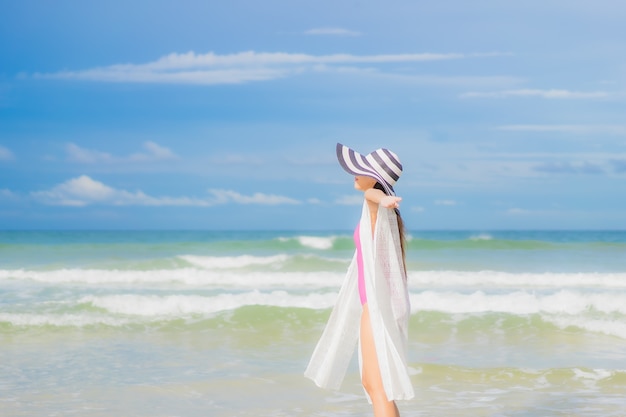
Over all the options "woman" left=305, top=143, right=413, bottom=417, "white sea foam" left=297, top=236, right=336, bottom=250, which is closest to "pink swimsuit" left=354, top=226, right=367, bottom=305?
"woman" left=305, top=143, right=413, bottom=417

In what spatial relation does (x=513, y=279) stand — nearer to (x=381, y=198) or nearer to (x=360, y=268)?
(x=360, y=268)

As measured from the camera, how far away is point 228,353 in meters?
10.1

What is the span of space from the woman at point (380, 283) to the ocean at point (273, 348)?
7.81ft

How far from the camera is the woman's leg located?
4945 millimetres

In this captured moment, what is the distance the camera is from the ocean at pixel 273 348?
7.62 m

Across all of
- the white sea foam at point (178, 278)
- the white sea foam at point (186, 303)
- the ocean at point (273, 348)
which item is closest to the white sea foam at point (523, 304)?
the ocean at point (273, 348)

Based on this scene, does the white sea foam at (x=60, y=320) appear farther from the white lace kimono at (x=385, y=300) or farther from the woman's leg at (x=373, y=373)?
the woman's leg at (x=373, y=373)

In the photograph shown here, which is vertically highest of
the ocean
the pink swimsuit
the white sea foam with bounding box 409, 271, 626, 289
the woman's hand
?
the woman's hand

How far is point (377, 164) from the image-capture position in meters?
4.99

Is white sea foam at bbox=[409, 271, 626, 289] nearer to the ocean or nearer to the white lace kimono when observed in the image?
the ocean

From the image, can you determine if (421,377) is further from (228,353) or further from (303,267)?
(303,267)

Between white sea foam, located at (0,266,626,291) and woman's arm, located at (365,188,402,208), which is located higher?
woman's arm, located at (365,188,402,208)

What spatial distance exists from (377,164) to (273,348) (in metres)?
5.94

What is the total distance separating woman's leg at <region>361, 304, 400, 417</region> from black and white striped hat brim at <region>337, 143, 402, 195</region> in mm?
745
